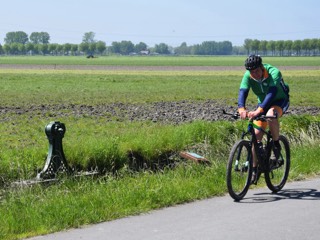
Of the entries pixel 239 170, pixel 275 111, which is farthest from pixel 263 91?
pixel 239 170

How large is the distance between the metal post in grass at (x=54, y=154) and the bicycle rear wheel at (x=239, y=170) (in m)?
2.85

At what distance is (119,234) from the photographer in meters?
6.65

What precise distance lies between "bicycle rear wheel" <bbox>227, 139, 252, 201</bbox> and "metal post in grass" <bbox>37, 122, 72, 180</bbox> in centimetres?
285

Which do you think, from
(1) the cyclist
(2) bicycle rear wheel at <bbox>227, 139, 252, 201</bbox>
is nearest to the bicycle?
(2) bicycle rear wheel at <bbox>227, 139, 252, 201</bbox>

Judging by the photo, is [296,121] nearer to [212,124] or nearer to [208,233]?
[212,124]

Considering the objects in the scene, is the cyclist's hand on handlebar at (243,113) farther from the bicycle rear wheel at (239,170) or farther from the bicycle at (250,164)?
the bicycle rear wheel at (239,170)

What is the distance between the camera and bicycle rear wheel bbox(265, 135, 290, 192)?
9516 mm

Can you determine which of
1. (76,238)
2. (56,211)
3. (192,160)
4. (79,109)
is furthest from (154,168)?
(79,109)

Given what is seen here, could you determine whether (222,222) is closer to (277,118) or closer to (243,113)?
(243,113)

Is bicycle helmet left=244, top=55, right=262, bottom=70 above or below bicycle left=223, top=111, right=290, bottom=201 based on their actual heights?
above

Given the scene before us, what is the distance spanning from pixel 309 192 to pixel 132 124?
10677 millimetres

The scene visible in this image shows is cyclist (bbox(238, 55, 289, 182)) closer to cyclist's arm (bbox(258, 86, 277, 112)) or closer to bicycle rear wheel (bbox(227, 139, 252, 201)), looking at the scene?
cyclist's arm (bbox(258, 86, 277, 112))

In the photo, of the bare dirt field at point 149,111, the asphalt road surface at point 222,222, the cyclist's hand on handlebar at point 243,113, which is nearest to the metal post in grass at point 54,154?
the asphalt road surface at point 222,222

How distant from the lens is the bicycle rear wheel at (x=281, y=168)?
9.52 meters
